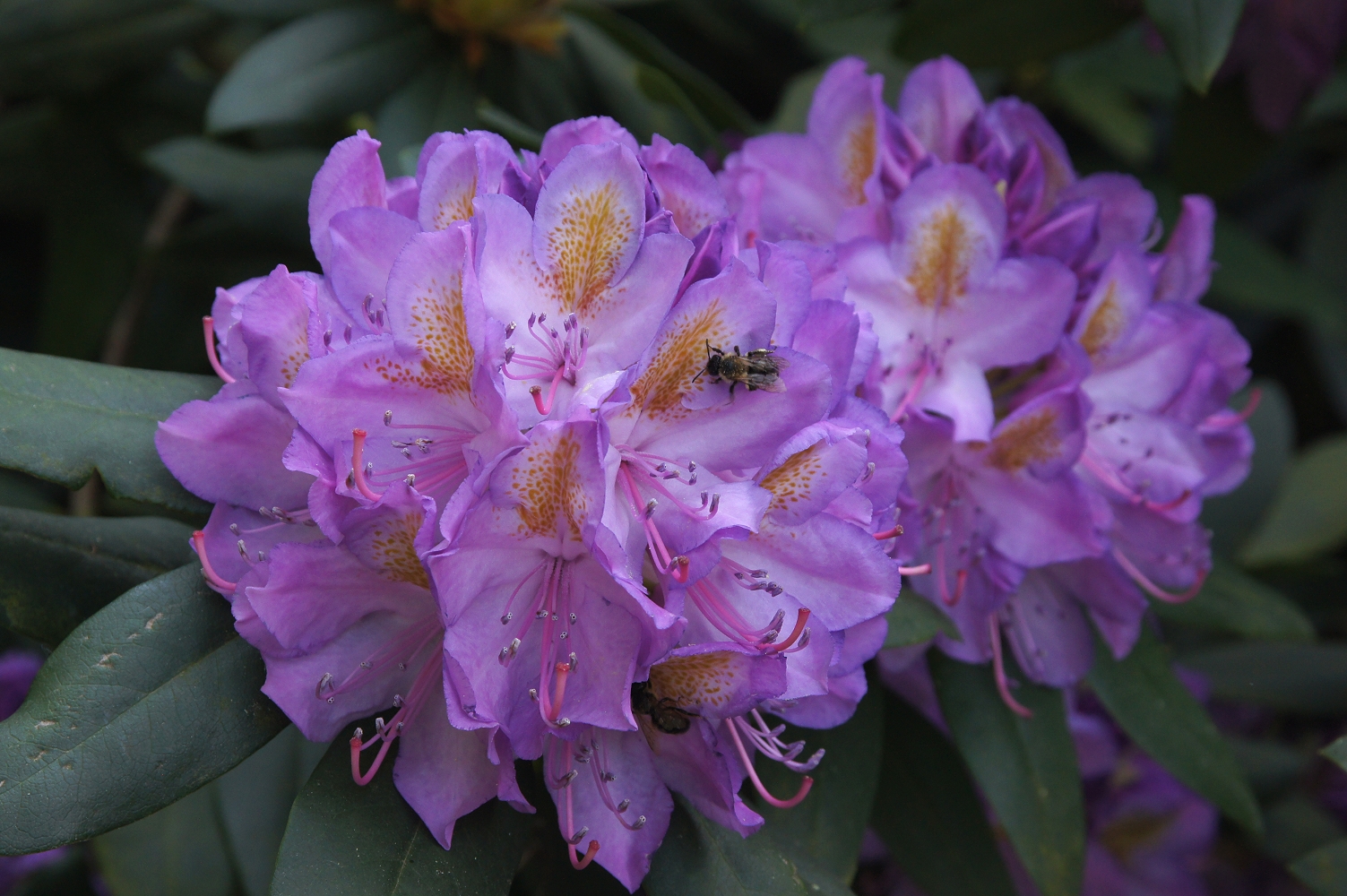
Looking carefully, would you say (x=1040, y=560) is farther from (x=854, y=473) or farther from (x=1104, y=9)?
(x=1104, y=9)

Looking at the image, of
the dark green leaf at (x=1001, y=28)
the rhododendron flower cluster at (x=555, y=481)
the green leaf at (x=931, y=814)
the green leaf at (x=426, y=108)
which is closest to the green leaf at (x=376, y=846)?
the rhododendron flower cluster at (x=555, y=481)

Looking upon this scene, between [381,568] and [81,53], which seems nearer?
[381,568]

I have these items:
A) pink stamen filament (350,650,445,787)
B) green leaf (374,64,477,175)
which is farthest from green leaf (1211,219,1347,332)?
pink stamen filament (350,650,445,787)

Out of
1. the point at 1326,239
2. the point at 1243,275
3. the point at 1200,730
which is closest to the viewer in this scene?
the point at 1200,730

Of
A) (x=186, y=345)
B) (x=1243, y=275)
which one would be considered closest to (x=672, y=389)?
(x=186, y=345)

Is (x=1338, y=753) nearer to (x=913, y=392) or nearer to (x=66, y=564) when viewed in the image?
(x=913, y=392)

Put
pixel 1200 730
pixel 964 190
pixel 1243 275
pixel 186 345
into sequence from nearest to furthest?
1. pixel 964 190
2. pixel 1200 730
3. pixel 186 345
4. pixel 1243 275

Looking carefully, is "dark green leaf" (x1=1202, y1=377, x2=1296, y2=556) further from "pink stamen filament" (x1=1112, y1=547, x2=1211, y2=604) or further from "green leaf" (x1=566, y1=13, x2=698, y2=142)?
"green leaf" (x1=566, y1=13, x2=698, y2=142)

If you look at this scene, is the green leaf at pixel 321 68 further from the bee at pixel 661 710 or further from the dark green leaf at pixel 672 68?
the bee at pixel 661 710
